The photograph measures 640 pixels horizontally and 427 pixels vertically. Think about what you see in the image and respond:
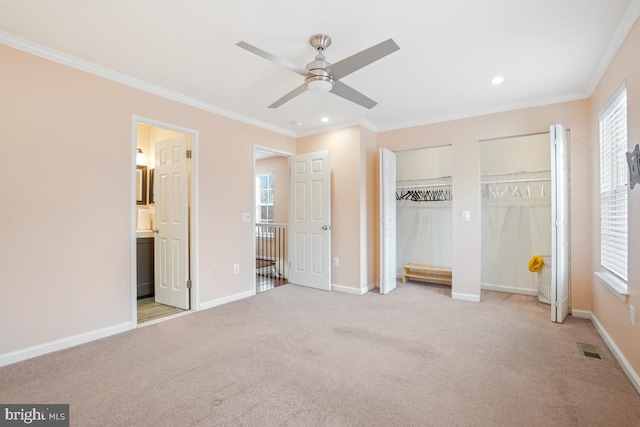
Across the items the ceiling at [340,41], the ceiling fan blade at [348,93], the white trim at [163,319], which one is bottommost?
the white trim at [163,319]

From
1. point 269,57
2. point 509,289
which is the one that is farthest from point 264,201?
point 269,57

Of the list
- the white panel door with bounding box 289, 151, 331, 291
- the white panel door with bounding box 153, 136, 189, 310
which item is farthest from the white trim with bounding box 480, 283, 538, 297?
the white panel door with bounding box 153, 136, 189, 310

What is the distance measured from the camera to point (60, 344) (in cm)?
263

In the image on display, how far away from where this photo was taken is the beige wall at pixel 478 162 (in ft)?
11.3

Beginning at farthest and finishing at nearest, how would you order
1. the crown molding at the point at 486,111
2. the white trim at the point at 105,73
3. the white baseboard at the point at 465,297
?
→ the white baseboard at the point at 465,297 < the crown molding at the point at 486,111 < the white trim at the point at 105,73

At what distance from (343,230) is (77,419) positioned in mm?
3545

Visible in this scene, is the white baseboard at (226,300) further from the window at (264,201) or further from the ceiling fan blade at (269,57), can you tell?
the ceiling fan blade at (269,57)

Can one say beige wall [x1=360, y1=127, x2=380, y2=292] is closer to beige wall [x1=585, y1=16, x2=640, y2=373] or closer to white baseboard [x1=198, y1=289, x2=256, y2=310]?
white baseboard [x1=198, y1=289, x2=256, y2=310]

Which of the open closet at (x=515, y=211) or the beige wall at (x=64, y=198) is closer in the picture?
the beige wall at (x=64, y=198)

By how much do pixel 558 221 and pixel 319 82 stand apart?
2.88 m

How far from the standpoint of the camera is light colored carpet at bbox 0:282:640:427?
5.92ft

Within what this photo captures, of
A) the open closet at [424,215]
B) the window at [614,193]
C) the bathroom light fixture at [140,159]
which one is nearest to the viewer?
the window at [614,193]

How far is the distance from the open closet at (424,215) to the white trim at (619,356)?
2005 mm

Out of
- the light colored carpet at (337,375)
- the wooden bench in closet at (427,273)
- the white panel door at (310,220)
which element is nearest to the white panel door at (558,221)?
the light colored carpet at (337,375)
